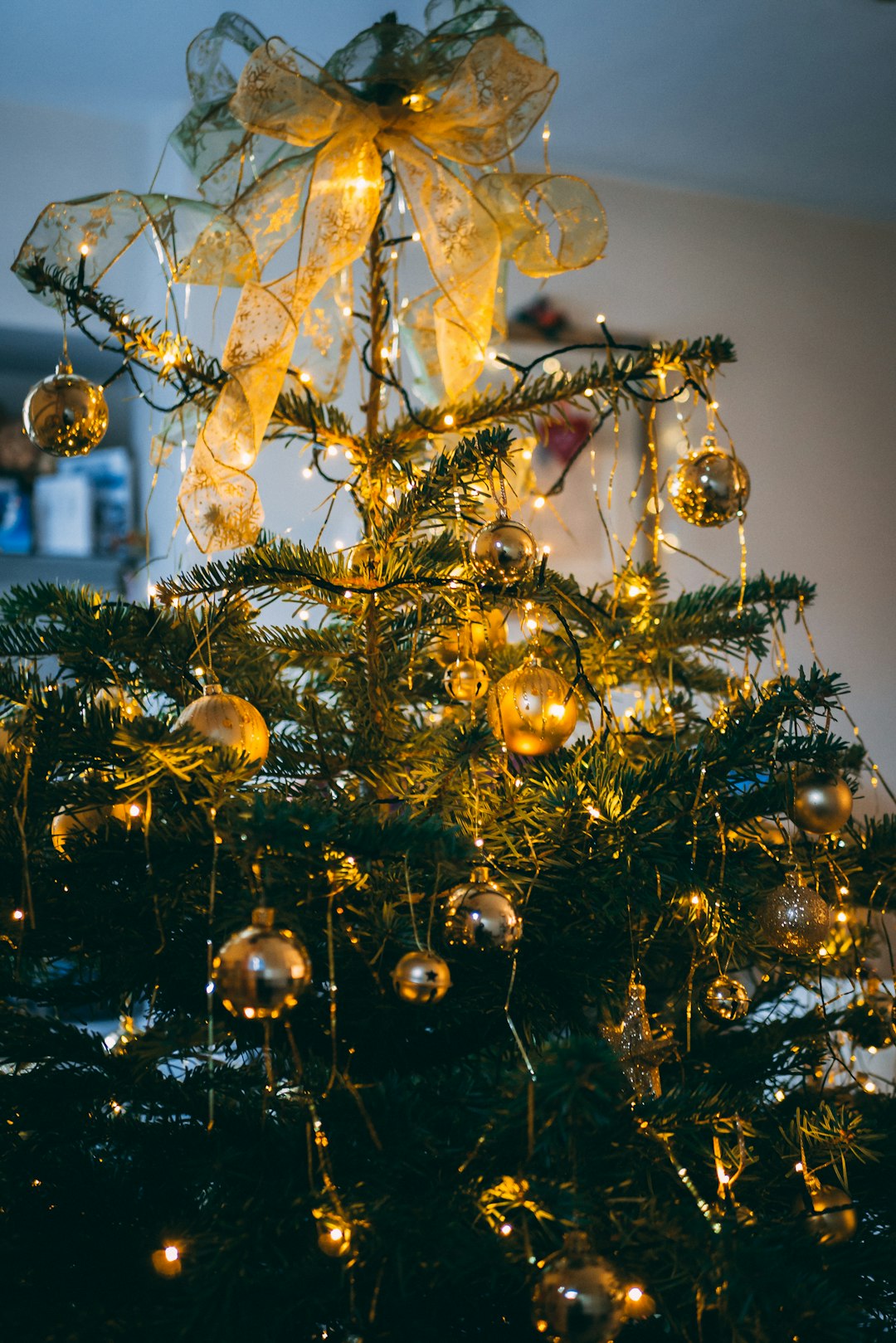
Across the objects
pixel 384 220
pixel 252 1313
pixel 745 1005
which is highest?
pixel 384 220

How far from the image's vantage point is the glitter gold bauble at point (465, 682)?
2.51ft

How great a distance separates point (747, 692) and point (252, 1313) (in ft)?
1.51

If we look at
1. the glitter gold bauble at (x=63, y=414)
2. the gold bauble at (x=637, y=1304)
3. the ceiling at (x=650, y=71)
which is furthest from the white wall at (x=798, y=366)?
the gold bauble at (x=637, y=1304)

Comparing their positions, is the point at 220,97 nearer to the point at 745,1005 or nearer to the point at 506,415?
the point at 506,415

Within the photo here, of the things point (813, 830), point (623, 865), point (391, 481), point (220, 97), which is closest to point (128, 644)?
point (391, 481)

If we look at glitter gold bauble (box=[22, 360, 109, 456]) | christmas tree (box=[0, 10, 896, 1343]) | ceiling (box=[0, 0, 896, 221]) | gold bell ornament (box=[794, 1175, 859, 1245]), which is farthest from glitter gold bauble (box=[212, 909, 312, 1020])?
ceiling (box=[0, 0, 896, 221])

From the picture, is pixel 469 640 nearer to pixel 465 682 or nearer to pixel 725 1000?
pixel 465 682

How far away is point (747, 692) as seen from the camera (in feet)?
2.36

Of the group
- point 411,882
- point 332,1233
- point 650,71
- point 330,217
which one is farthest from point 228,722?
point 650,71

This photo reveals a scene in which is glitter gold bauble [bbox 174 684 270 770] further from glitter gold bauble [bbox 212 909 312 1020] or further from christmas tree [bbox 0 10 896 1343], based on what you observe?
glitter gold bauble [bbox 212 909 312 1020]

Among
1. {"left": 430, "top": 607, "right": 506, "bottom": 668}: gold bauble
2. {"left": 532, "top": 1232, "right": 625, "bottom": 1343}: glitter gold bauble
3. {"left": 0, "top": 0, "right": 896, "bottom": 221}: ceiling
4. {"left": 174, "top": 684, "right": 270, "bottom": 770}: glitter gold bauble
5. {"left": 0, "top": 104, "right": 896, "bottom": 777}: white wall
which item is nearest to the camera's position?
{"left": 532, "top": 1232, "right": 625, "bottom": 1343}: glitter gold bauble

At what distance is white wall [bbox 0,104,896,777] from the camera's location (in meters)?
2.39

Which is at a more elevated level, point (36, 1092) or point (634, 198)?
point (634, 198)

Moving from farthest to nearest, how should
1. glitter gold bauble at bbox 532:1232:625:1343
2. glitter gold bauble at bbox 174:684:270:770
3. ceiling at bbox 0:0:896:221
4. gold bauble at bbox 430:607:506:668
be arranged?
ceiling at bbox 0:0:896:221 → gold bauble at bbox 430:607:506:668 → glitter gold bauble at bbox 174:684:270:770 → glitter gold bauble at bbox 532:1232:625:1343
